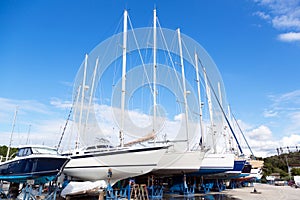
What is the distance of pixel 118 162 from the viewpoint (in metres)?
14.7

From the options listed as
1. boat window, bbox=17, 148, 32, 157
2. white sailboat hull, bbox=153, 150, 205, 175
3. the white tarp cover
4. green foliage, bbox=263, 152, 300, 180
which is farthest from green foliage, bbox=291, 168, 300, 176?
boat window, bbox=17, 148, 32, 157

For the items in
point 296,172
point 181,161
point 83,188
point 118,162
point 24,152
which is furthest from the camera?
point 296,172

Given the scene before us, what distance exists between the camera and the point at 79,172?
16.6 metres

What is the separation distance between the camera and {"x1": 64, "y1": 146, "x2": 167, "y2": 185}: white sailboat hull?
1419cm

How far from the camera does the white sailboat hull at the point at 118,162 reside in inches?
559

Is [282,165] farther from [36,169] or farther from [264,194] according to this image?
[36,169]

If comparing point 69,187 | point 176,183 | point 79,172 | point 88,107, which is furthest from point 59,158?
point 176,183

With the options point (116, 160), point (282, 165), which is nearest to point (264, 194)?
point (116, 160)

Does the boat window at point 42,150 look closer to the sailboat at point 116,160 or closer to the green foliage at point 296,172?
the sailboat at point 116,160

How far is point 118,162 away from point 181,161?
515cm

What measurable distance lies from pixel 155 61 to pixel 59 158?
388 inches

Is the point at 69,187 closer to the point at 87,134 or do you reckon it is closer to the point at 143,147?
the point at 143,147

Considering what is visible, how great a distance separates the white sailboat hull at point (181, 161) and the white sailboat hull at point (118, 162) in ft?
8.97

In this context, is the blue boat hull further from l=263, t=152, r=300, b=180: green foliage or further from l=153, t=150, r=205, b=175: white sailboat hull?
l=263, t=152, r=300, b=180: green foliage
